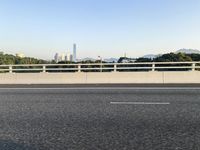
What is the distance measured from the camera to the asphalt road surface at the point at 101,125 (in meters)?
6.00

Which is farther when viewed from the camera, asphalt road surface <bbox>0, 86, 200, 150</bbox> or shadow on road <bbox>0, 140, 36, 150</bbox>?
asphalt road surface <bbox>0, 86, 200, 150</bbox>

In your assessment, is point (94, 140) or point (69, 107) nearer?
point (94, 140)

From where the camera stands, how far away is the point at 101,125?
749cm

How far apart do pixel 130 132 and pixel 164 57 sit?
9129 centimetres

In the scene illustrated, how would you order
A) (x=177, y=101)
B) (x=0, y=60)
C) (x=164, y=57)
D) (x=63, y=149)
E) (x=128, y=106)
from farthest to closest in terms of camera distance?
(x=0, y=60)
(x=164, y=57)
(x=177, y=101)
(x=128, y=106)
(x=63, y=149)

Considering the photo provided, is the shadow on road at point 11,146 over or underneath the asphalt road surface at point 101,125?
underneath

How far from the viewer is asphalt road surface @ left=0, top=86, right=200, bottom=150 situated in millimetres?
6000

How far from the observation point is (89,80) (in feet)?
71.0

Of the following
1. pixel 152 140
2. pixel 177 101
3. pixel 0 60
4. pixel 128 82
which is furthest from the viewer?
pixel 0 60

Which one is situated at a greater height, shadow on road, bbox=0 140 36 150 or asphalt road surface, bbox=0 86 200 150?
asphalt road surface, bbox=0 86 200 150

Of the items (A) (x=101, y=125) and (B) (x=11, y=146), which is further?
(A) (x=101, y=125)

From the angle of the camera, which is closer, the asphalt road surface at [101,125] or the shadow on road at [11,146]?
the shadow on road at [11,146]

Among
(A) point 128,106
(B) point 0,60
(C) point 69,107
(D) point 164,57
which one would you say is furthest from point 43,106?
(B) point 0,60

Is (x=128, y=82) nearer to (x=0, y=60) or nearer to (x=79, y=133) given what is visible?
(x=79, y=133)
